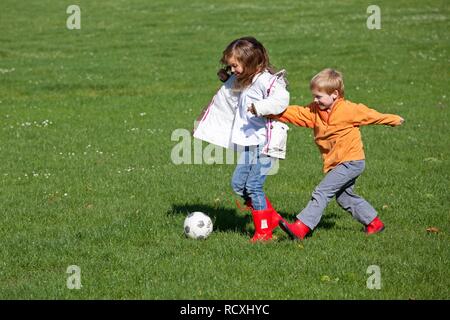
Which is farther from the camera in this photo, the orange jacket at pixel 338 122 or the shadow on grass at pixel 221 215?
the shadow on grass at pixel 221 215

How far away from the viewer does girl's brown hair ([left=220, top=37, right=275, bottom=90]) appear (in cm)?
811

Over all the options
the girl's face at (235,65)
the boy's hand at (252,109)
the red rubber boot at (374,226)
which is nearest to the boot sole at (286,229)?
the red rubber boot at (374,226)

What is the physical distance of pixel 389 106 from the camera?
17.2 m

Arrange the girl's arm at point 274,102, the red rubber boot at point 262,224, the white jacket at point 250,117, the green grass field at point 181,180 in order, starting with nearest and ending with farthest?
1. the green grass field at point 181,180
2. the girl's arm at point 274,102
3. the white jacket at point 250,117
4. the red rubber boot at point 262,224

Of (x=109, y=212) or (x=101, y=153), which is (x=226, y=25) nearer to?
(x=101, y=153)

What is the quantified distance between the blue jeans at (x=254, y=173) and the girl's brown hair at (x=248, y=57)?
2.54 feet

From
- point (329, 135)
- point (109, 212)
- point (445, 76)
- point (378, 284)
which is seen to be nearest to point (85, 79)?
point (445, 76)

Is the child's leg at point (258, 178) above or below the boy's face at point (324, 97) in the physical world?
below

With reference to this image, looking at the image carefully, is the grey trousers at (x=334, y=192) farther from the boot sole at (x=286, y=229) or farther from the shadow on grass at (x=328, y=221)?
the shadow on grass at (x=328, y=221)

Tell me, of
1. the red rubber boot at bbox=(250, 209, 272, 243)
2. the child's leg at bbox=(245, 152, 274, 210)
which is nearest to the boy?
the red rubber boot at bbox=(250, 209, 272, 243)

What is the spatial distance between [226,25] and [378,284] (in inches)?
987

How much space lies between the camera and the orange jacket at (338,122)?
27.0ft

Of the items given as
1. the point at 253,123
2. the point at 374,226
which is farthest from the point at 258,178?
the point at 374,226

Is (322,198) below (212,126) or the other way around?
below
